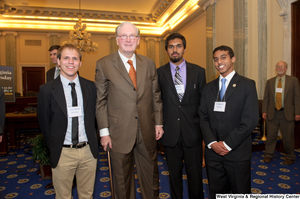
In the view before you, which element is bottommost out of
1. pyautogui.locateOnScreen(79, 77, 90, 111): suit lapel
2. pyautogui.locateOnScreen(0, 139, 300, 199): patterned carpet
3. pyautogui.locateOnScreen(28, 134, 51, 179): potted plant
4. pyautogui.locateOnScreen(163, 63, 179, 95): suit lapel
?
pyautogui.locateOnScreen(0, 139, 300, 199): patterned carpet

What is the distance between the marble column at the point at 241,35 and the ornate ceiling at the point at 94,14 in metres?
2.66

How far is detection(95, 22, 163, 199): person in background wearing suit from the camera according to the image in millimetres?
1756

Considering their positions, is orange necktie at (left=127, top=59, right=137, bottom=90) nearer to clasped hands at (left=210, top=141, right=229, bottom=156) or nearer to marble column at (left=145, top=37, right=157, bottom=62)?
clasped hands at (left=210, top=141, right=229, bottom=156)

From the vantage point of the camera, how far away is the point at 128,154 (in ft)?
5.87

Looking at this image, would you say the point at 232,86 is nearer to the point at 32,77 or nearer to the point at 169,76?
the point at 169,76

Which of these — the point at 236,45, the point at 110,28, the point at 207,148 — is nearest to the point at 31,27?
the point at 110,28

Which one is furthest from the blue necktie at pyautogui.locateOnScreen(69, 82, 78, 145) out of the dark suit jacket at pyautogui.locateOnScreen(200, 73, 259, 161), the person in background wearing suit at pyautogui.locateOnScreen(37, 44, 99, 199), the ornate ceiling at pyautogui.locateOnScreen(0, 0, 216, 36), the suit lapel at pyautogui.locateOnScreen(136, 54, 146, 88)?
the ornate ceiling at pyautogui.locateOnScreen(0, 0, 216, 36)

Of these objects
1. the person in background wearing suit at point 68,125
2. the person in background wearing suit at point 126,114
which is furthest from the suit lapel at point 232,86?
the person in background wearing suit at point 68,125

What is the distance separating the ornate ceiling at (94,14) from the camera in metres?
8.32

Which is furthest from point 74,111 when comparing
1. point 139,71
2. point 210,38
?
point 210,38

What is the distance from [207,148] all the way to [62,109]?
1.30 meters

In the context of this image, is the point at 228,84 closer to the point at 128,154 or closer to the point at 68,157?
the point at 128,154

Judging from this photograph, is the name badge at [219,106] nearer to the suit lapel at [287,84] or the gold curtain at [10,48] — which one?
the suit lapel at [287,84]

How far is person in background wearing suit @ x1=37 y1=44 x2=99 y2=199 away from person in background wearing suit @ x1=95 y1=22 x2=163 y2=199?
0.12 meters
